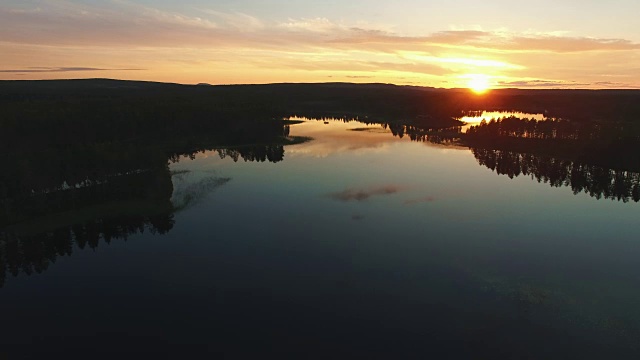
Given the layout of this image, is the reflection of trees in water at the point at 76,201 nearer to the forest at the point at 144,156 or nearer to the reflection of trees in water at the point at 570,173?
the forest at the point at 144,156

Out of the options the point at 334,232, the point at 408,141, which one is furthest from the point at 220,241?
the point at 408,141

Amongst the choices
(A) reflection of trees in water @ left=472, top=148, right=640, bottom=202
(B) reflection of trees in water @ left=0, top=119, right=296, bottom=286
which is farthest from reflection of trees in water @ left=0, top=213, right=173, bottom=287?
(A) reflection of trees in water @ left=472, top=148, right=640, bottom=202

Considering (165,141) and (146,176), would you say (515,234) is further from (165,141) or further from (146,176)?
(165,141)

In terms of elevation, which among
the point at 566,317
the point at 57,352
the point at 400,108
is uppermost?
the point at 400,108

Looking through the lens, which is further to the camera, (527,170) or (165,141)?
(165,141)

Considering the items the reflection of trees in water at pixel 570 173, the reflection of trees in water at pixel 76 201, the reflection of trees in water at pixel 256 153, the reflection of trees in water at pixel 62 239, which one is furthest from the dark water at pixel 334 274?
the reflection of trees in water at pixel 256 153

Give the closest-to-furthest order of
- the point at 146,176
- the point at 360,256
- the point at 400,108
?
the point at 360,256, the point at 146,176, the point at 400,108
